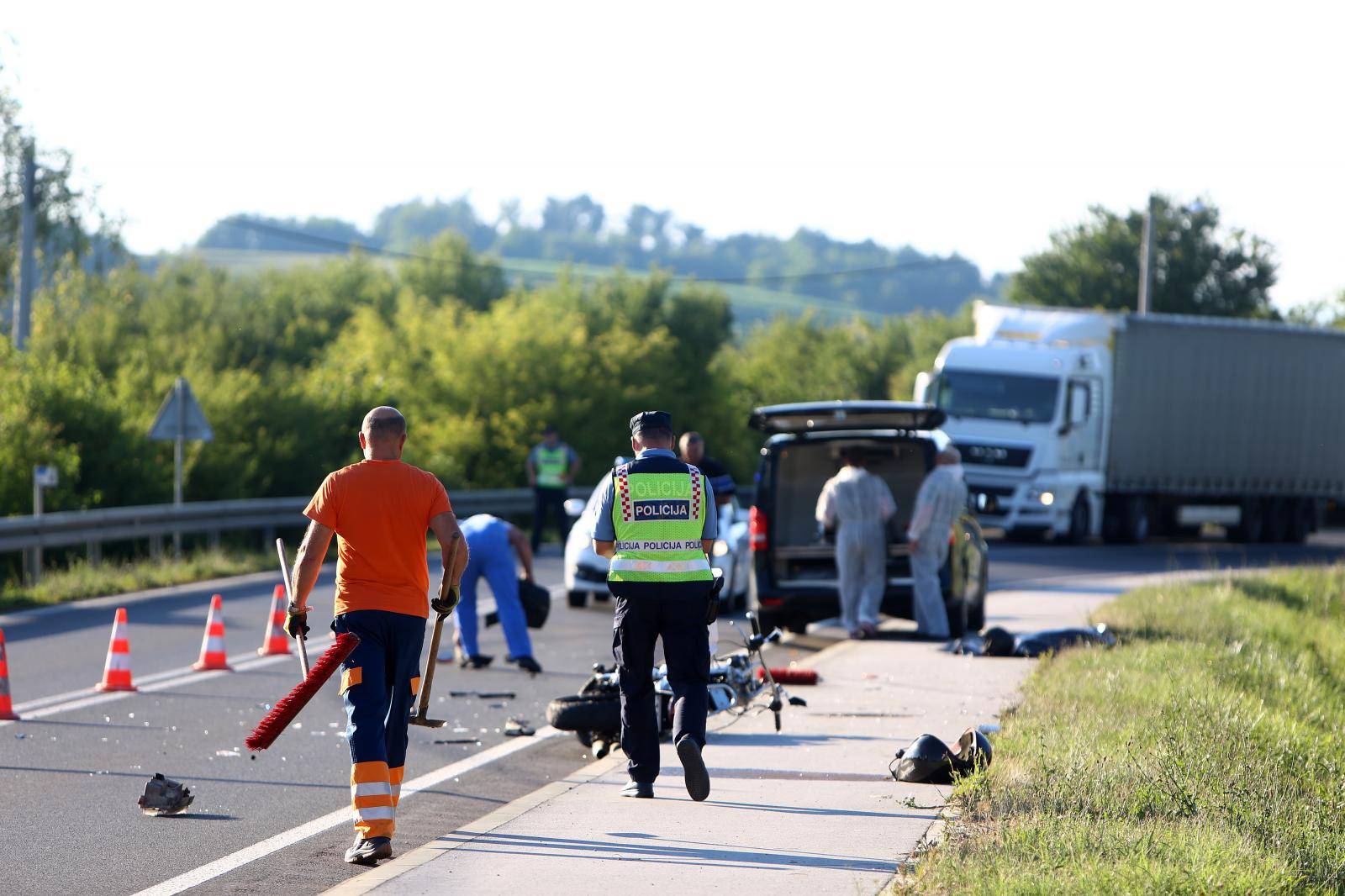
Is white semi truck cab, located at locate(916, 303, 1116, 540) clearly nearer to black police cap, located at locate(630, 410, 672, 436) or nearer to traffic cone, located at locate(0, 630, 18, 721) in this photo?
traffic cone, located at locate(0, 630, 18, 721)

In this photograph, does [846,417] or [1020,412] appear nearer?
[846,417]

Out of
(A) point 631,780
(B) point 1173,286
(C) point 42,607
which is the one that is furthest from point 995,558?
(B) point 1173,286

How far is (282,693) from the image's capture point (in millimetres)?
11805

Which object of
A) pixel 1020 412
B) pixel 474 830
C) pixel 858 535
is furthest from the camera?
pixel 1020 412

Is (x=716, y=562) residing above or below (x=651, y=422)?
below

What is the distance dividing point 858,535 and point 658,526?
7106 mm

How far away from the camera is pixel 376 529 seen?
22.6 feet

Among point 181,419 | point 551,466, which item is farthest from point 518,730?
point 551,466

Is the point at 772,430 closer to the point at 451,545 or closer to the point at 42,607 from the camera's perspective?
the point at 42,607

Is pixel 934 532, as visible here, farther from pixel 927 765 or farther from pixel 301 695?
pixel 301 695

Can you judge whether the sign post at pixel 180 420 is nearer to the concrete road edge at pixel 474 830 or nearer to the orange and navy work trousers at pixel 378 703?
the concrete road edge at pixel 474 830

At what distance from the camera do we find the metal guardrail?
1864 cm

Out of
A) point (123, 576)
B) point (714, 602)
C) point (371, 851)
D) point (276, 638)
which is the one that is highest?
point (714, 602)

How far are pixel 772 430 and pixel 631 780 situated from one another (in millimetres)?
7581
